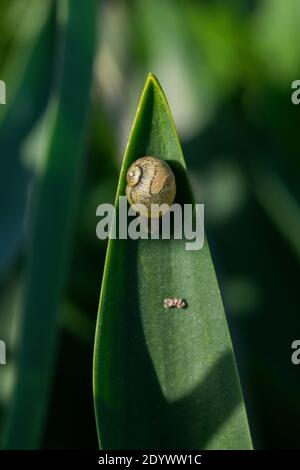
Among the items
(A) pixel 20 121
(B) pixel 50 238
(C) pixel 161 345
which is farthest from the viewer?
(A) pixel 20 121

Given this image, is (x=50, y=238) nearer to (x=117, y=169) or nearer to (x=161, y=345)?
(x=161, y=345)

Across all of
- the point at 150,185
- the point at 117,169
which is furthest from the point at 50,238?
the point at 117,169

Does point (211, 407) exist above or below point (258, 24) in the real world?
below

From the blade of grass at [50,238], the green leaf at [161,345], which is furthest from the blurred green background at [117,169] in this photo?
the green leaf at [161,345]

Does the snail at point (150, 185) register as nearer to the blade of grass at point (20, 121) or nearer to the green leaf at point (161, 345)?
the green leaf at point (161, 345)

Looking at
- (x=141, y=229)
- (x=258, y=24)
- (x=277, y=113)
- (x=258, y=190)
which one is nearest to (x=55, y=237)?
(x=141, y=229)

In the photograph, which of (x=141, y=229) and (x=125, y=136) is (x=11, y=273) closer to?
(x=125, y=136)

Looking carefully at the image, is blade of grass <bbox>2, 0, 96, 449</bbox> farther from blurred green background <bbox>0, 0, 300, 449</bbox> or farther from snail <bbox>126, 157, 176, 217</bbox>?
snail <bbox>126, 157, 176, 217</bbox>

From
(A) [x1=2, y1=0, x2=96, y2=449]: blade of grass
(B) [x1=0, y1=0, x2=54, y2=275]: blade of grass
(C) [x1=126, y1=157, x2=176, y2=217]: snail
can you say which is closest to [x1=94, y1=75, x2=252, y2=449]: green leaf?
(C) [x1=126, y1=157, x2=176, y2=217]: snail
